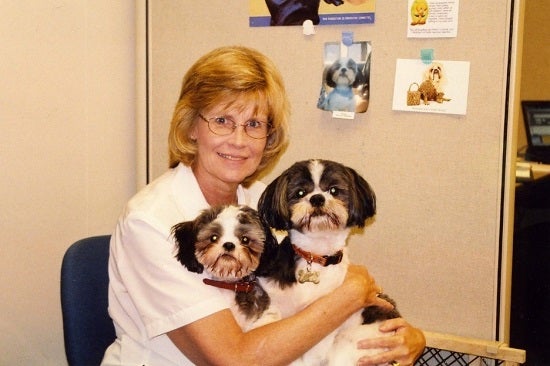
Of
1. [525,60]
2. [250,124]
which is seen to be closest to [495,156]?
[250,124]

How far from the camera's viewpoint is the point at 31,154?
2092 millimetres

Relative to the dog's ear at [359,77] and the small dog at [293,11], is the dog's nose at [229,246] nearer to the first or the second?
the dog's ear at [359,77]

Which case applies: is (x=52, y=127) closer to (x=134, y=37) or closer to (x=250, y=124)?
(x=134, y=37)

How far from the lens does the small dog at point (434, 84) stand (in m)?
1.93

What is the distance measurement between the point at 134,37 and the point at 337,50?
0.81 metres

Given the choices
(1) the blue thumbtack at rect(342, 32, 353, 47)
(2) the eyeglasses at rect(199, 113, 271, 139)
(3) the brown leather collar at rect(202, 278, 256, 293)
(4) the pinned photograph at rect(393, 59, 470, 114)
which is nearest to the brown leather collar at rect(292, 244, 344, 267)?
(3) the brown leather collar at rect(202, 278, 256, 293)

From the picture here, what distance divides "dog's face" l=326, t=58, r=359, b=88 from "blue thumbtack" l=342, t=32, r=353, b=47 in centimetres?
5

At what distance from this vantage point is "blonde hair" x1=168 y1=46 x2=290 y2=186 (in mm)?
1609

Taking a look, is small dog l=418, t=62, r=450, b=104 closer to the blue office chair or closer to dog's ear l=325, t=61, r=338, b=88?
dog's ear l=325, t=61, r=338, b=88

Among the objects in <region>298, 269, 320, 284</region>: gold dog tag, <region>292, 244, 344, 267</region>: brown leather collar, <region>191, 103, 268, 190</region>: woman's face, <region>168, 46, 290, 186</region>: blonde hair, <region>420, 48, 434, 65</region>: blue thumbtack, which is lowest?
<region>298, 269, 320, 284</region>: gold dog tag

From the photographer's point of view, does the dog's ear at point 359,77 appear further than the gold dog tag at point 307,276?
Yes

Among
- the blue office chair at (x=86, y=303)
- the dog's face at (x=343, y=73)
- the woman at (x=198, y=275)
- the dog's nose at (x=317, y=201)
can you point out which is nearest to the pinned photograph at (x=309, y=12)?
the dog's face at (x=343, y=73)

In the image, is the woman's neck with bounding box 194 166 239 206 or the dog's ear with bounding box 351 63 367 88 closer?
the woman's neck with bounding box 194 166 239 206

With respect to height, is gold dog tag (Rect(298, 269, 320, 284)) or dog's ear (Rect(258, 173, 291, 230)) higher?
dog's ear (Rect(258, 173, 291, 230))
